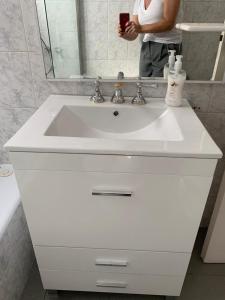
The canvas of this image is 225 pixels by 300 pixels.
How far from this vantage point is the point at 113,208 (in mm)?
877

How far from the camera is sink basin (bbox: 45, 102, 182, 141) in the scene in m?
1.07

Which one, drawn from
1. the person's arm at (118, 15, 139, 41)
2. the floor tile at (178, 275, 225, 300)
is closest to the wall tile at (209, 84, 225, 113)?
the person's arm at (118, 15, 139, 41)

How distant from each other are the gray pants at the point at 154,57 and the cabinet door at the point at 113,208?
1.77 ft

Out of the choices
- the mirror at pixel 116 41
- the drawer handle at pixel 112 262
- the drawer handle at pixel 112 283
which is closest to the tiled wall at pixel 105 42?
the mirror at pixel 116 41

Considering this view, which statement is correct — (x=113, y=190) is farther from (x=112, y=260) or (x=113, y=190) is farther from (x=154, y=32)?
(x=154, y=32)

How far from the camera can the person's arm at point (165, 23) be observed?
3.24 ft

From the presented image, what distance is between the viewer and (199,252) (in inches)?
57.8

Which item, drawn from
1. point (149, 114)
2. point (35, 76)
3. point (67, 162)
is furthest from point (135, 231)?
point (35, 76)

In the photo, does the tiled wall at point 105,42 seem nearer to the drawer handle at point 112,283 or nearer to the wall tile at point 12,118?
the wall tile at point 12,118

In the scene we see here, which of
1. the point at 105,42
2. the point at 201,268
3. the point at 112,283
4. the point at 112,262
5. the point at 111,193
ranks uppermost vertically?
the point at 105,42

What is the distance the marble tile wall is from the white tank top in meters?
0.98

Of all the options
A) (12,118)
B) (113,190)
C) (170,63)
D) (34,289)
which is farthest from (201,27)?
(34,289)

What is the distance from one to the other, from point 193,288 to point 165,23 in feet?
4.15

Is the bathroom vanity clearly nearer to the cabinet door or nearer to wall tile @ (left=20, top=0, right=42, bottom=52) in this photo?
the cabinet door
